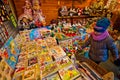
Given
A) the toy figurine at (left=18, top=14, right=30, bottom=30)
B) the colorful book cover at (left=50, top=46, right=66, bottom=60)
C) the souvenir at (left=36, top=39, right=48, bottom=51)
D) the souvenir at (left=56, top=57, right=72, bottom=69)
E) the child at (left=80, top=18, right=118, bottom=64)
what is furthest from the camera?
the toy figurine at (left=18, top=14, right=30, bottom=30)

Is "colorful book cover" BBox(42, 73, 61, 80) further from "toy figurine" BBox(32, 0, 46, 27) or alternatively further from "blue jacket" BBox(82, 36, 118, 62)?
"toy figurine" BBox(32, 0, 46, 27)

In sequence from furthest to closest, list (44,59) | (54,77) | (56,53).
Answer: (56,53) → (44,59) → (54,77)

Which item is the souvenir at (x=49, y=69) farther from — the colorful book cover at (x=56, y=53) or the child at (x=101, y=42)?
the child at (x=101, y=42)

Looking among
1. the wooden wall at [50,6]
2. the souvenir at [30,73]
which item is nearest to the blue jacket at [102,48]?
the souvenir at [30,73]

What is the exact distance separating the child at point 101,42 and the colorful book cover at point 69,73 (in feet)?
1.70

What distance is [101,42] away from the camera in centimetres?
144

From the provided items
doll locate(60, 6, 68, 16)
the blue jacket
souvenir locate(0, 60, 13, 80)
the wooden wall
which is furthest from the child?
the wooden wall

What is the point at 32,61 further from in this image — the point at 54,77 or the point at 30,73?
the point at 54,77

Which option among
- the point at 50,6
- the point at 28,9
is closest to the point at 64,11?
the point at 50,6

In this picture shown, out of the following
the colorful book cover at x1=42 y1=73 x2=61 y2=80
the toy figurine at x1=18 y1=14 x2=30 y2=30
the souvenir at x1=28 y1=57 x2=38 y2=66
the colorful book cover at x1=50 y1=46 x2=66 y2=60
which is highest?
the toy figurine at x1=18 y1=14 x2=30 y2=30

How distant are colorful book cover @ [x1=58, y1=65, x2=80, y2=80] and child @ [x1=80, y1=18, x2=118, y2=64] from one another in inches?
20.3

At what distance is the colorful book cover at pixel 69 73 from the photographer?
1079 mm

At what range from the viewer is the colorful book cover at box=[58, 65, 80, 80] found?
1.08 m

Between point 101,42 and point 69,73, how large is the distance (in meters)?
0.62
